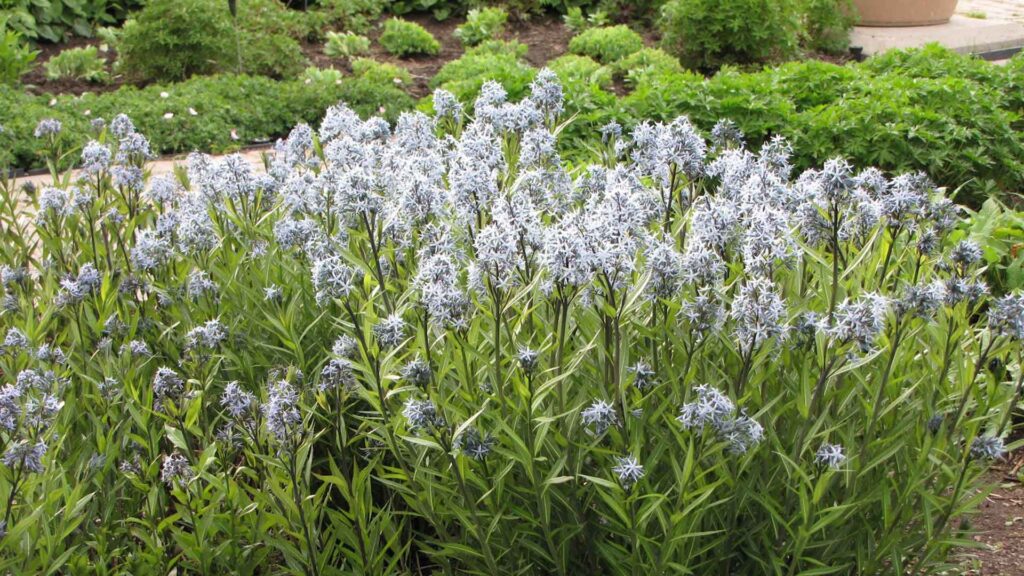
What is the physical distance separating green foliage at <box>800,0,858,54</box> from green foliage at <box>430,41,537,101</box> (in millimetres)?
3324

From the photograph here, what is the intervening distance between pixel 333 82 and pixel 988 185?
606 cm

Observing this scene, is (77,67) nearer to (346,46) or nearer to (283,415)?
(346,46)

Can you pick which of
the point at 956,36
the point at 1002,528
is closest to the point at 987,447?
the point at 1002,528

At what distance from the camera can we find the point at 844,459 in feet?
8.19

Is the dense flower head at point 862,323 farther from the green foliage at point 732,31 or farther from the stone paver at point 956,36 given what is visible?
the stone paver at point 956,36

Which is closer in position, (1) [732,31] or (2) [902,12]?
(1) [732,31]

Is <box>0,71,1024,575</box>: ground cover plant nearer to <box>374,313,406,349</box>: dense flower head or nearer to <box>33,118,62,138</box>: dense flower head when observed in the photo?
<box>374,313,406,349</box>: dense flower head

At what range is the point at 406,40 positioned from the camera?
38.2 feet

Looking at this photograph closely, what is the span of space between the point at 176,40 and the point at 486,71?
3.46 metres

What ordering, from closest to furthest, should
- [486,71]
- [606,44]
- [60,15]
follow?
1. [486,71]
2. [606,44]
3. [60,15]

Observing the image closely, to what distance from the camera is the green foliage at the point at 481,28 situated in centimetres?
1205

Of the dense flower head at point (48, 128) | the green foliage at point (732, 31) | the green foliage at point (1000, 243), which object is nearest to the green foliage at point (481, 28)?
the green foliage at point (732, 31)

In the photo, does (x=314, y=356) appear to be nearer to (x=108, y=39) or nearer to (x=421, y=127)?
(x=421, y=127)

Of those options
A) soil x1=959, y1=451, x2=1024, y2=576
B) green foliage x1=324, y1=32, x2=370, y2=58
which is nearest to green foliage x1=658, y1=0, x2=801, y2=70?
Result: green foliage x1=324, y1=32, x2=370, y2=58
